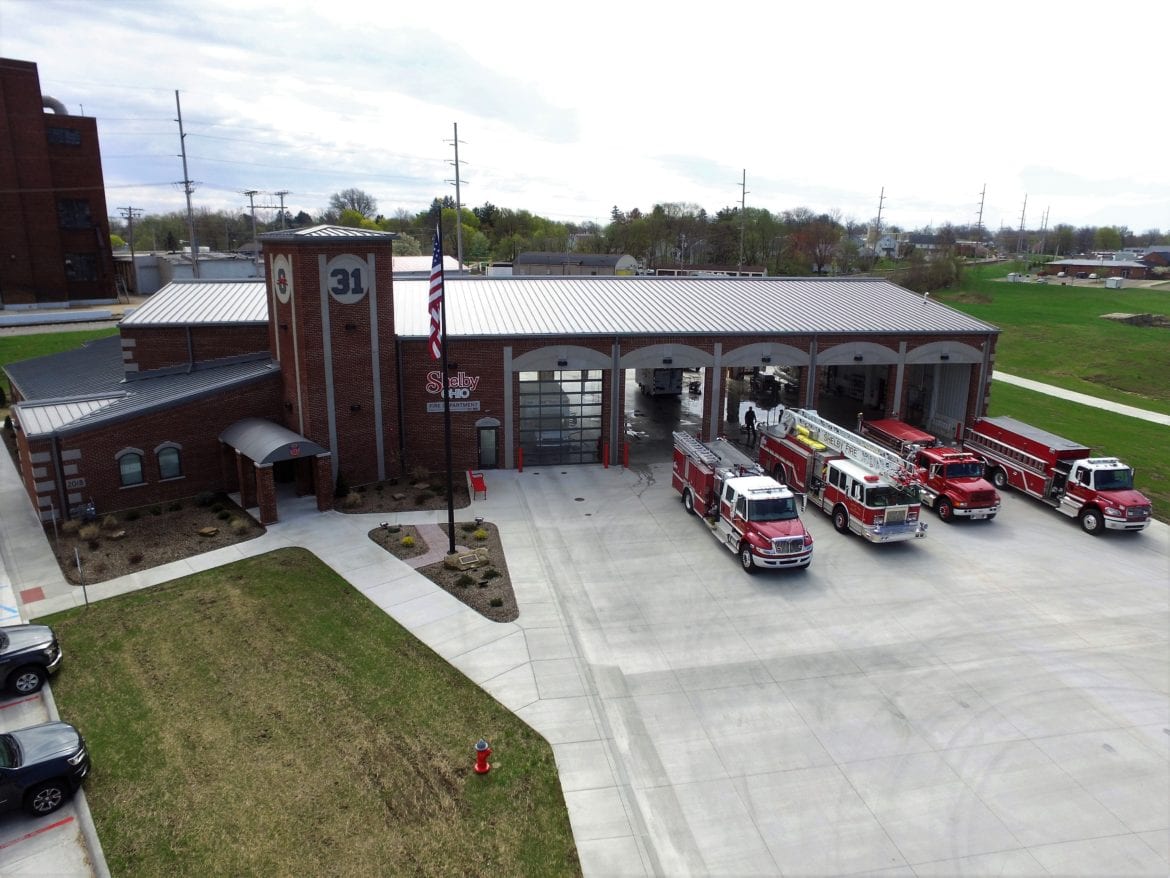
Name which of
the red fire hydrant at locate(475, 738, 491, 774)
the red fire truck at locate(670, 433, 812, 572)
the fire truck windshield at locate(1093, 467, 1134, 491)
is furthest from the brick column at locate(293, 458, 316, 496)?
the fire truck windshield at locate(1093, 467, 1134, 491)

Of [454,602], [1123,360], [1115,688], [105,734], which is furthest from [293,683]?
[1123,360]

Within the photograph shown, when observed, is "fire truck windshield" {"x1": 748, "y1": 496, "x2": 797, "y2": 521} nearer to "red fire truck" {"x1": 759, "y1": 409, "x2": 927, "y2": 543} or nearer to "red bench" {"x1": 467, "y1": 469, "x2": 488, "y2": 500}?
"red fire truck" {"x1": 759, "y1": 409, "x2": 927, "y2": 543}

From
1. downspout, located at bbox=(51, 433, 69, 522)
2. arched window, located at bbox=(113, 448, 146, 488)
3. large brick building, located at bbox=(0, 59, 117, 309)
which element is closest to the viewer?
downspout, located at bbox=(51, 433, 69, 522)

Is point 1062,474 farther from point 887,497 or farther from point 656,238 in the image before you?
point 656,238

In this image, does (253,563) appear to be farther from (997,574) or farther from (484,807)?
(997,574)

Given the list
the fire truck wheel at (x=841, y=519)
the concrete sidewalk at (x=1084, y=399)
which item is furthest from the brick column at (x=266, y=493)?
the concrete sidewalk at (x=1084, y=399)
